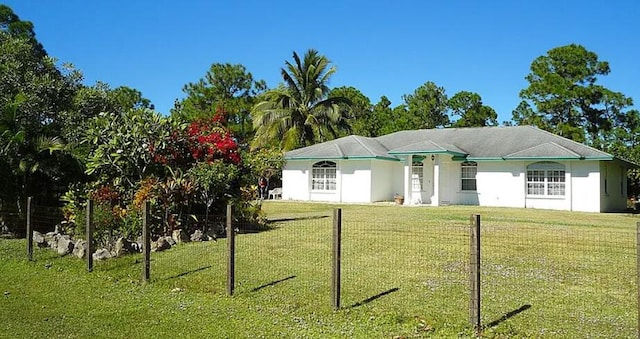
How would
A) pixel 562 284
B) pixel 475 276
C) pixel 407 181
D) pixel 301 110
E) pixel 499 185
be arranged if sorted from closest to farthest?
pixel 475 276
pixel 562 284
pixel 499 185
pixel 407 181
pixel 301 110

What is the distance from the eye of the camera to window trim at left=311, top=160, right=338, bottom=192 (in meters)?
28.7

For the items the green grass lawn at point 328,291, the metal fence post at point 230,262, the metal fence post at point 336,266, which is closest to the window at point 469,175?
the green grass lawn at point 328,291

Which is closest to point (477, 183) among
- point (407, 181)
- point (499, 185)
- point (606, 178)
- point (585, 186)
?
point (499, 185)

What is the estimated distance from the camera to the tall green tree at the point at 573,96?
37.5m

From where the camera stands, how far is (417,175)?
90.6ft

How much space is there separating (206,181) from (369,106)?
132 feet

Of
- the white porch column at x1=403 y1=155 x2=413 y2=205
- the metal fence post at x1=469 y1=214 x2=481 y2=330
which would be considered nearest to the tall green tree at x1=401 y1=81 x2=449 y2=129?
the white porch column at x1=403 y1=155 x2=413 y2=205

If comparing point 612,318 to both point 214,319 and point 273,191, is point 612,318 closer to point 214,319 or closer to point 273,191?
point 214,319

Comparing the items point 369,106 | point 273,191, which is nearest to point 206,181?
point 273,191

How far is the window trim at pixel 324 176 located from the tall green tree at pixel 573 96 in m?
18.3

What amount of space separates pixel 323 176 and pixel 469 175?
7.53 metres

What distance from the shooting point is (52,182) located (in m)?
15.4

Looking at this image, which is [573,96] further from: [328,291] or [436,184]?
[328,291]

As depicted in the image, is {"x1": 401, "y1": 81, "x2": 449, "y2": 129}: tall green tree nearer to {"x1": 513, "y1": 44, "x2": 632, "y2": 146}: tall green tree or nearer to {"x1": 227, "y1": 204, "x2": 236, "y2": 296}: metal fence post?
{"x1": 513, "y1": 44, "x2": 632, "y2": 146}: tall green tree
